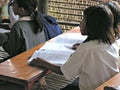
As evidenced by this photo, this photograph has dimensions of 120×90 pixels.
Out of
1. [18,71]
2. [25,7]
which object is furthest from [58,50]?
[25,7]

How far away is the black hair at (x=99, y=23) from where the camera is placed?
1758 mm

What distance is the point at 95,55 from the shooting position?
1.77 meters

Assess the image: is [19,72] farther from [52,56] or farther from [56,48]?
[56,48]

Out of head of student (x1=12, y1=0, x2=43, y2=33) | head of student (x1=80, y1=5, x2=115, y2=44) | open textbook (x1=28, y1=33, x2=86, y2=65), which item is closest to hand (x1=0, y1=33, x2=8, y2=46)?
head of student (x1=12, y1=0, x2=43, y2=33)

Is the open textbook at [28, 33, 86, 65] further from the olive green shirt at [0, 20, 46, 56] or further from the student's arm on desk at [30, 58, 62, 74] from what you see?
the olive green shirt at [0, 20, 46, 56]

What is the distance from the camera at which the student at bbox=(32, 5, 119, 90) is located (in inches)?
69.2

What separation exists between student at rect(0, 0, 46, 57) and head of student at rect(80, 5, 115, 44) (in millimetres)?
749

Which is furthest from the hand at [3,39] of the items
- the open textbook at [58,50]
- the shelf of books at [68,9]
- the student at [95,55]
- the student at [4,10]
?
A: the shelf of books at [68,9]

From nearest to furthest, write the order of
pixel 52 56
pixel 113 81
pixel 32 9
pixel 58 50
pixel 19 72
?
pixel 113 81
pixel 19 72
pixel 52 56
pixel 58 50
pixel 32 9

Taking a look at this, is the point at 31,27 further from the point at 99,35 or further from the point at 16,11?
the point at 99,35

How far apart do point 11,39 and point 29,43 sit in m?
0.17

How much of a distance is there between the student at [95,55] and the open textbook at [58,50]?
0.64 ft

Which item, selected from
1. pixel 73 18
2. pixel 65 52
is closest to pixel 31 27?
pixel 65 52

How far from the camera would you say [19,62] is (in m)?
2.03
